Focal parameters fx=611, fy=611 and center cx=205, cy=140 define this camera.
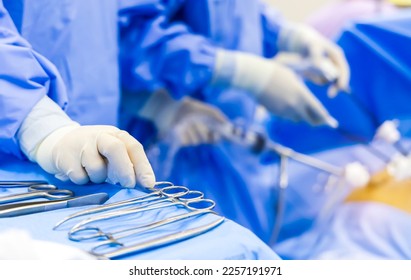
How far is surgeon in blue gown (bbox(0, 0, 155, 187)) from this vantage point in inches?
34.6

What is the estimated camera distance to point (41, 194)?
2.90 feet

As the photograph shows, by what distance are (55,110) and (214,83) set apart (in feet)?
2.69

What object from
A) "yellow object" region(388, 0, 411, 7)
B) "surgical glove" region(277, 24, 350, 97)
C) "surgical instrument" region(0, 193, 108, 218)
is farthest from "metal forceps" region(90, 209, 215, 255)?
"yellow object" region(388, 0, 411, 7)

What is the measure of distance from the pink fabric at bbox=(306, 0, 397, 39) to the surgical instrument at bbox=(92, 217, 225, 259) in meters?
1.51

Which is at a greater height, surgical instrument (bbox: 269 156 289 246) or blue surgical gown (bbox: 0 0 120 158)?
blue surgical gown (bbox: 0 0 120 158)

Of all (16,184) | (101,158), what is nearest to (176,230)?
(101,158)

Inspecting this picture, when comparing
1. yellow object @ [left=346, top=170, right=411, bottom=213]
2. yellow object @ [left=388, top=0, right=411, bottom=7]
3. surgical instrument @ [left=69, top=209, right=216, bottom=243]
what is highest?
yellow object @ [left=388, top=0, right=411, bottom=7]

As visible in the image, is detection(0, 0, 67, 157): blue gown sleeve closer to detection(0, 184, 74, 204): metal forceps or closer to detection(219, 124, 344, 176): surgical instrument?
detection(0, 184, 74, 204): metal forceps

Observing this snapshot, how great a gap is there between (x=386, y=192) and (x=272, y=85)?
0.45m

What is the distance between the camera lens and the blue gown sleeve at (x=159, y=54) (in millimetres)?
1651

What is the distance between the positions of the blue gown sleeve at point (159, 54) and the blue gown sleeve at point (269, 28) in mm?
473

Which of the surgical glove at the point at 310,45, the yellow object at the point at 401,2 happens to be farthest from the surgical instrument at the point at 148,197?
the yellow object at the point at 401,2

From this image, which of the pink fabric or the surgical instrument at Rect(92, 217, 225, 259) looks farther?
the pink fabric

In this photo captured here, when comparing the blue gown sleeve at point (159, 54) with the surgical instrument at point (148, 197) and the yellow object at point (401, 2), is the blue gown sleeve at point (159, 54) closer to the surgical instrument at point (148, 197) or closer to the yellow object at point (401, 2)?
the surgical instrument at point (148, 197)
